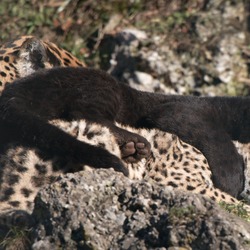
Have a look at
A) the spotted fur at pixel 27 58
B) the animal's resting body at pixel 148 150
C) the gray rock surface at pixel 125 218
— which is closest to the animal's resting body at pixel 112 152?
the animal's resting body at pixel 148 150

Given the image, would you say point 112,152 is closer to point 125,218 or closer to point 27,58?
point 125,218

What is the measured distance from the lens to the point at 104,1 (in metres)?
16.0

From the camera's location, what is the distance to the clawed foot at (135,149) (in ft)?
31.6

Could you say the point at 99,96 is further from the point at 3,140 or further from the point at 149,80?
the point at 149,80

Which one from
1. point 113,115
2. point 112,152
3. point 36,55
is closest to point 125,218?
point 112,152

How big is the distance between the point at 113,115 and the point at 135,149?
60cm

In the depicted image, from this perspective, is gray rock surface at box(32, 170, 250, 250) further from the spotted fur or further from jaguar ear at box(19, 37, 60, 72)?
Result: jaguar ear at box(19, 37, 60, 72)

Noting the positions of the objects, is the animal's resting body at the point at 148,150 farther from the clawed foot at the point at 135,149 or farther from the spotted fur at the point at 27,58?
the spotted fur at the point at 27,58

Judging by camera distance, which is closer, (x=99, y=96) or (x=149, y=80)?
(x=99, y=96)

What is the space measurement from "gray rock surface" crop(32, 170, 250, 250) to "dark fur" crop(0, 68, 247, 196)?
176cm

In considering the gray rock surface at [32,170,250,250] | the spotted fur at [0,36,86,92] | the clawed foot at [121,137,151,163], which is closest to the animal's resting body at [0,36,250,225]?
the clawed foot at [121,137,151,163]

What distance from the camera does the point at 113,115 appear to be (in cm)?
1014

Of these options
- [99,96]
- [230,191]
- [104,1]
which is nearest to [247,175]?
[230,191]

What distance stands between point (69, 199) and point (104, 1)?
375 inches
